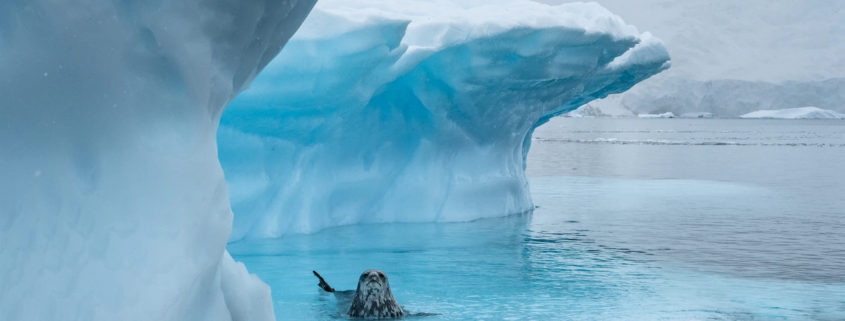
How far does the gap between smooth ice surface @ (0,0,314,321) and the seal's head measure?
2636 millimetres

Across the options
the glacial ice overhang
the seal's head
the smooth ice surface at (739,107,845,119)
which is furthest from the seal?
the smooth ice surface at (739,107,845,119)

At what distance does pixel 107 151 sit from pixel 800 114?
77.5m

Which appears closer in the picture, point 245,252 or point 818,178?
point 245,252

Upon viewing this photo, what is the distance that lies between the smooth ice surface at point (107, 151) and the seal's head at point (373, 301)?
2.64 metres

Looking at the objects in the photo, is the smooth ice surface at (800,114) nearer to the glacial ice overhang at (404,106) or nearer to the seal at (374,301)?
the glacial ice overhang at (404,106)

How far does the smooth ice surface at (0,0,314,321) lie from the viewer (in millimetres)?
2502

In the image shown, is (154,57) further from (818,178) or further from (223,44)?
(818,178)

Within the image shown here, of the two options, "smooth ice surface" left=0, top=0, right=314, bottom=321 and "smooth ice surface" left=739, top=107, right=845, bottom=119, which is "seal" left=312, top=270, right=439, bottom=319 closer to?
"smooth ice surface" left=0, top=0, right=314, bottom=321

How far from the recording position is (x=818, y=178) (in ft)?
61.6

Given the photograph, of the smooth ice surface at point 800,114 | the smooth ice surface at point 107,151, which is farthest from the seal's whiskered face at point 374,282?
the smooth ice surface at point 800,114

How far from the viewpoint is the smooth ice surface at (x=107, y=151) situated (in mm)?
2502

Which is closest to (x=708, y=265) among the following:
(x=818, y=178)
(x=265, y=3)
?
(x=265, y=3)

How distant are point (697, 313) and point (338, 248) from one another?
3579 millimetres

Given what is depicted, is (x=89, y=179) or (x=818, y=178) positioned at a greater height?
(x=89, y=179)
